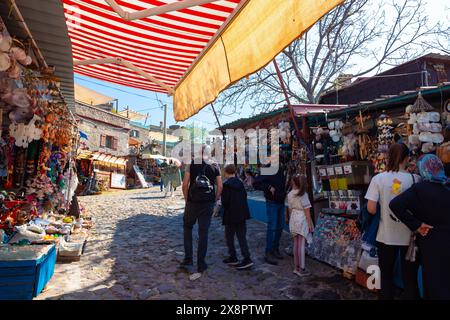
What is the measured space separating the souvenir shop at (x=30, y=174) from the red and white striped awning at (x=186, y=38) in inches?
29.8

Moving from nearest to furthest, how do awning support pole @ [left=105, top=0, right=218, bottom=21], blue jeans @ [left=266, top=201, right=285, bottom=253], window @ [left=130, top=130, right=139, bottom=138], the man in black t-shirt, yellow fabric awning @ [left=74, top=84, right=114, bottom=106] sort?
awning support pole @ [left=105, top=0, right=218, bottom=21]
the man in black t-shirt
blue jeans @ [left=266, top=201, right=285, bottom=253]
yellow fabric awning @ [left=74, top=84, right=114, bottom=106]
window @ [left=130, top=130, right=139, bottom=138]

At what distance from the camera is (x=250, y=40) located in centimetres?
243

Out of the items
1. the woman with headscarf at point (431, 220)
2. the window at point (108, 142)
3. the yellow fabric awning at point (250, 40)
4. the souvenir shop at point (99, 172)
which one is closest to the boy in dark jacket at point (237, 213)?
the yellow fabric awning at point (250, 40)

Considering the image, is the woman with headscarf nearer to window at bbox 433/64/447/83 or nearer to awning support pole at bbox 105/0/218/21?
awning support pole at bbox 105/0/218/21

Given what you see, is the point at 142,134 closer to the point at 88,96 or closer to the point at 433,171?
the point at 88,96

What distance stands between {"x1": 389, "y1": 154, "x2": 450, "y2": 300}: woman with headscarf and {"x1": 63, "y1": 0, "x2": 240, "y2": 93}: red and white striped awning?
2.35 m

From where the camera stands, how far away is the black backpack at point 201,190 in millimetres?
4430

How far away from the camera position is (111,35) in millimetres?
3791

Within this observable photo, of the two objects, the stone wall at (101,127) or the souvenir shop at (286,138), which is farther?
the stone wall at (101,127)

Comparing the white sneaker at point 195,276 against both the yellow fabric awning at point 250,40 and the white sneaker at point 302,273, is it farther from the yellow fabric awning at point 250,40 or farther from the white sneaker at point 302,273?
the yellow fabric awning at point 250,40

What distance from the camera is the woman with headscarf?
8.47ft

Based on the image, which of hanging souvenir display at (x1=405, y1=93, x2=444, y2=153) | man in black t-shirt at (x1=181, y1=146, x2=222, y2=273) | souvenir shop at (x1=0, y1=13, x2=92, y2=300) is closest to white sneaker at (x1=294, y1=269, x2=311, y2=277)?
man in black t-shirt at (x1=181, y1=146, x2=222, y2=273)

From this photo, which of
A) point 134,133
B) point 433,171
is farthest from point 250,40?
point 134,133
